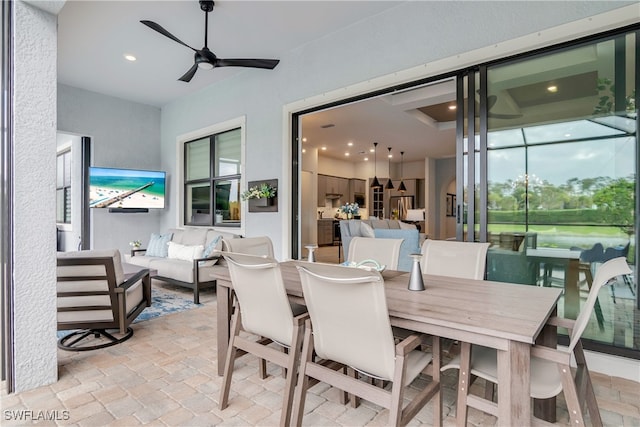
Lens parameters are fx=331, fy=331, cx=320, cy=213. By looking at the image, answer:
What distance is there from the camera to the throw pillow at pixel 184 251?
485 centimetres

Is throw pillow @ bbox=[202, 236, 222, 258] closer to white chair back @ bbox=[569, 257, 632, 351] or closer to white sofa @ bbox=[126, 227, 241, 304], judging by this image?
white sofa @ bbox=[126, 227, 241, 304]

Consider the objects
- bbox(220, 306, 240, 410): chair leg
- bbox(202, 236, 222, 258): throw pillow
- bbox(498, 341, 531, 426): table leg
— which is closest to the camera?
bbox(498, 341, 531, 426): table leg

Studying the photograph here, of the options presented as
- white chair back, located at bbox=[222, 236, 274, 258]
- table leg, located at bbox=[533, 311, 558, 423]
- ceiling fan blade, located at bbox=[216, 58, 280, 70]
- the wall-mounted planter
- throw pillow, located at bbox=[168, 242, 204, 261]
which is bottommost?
table leg, located at bbox=[533, 311, 558, 423]

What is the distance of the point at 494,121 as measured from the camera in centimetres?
295

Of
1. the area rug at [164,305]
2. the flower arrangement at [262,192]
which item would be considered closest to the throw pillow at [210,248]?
the area rug at [164,305]

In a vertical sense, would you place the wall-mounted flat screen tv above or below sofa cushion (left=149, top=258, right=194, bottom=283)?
above

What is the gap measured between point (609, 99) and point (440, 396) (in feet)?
8.09

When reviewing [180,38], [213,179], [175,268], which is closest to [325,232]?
[213,179]

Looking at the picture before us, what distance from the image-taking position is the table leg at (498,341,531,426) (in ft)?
4.01

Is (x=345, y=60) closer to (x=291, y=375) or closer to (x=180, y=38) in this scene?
(x=180, y=38)

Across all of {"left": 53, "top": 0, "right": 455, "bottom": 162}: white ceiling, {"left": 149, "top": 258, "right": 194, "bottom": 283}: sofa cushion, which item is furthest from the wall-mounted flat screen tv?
{"left": 149, "top": 258, "right": 194, "bottom": 283}: sofa cushion

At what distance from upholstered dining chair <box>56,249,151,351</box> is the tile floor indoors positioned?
0.77 ft

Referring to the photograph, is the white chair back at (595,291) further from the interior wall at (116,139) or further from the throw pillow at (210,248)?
the interior wall at (116,139)

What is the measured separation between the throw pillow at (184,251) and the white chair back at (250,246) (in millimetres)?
2243
